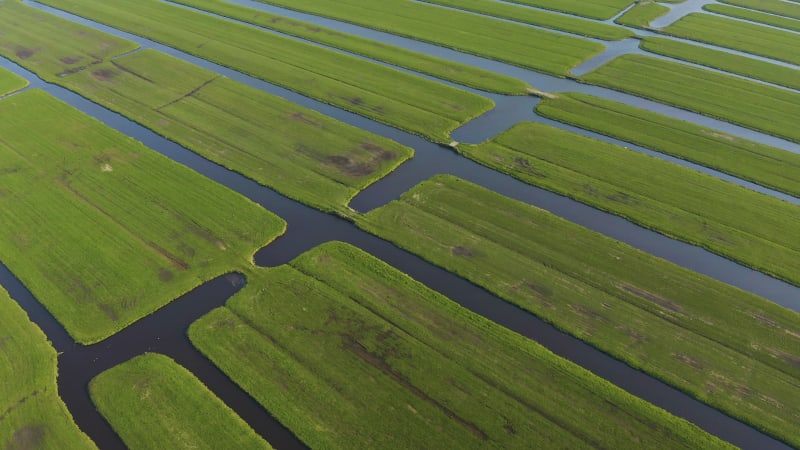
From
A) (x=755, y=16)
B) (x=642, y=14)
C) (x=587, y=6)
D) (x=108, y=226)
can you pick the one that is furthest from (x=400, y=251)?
(x=755, y=16)

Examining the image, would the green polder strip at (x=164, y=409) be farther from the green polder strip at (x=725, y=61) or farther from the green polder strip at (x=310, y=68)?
the green polder strip at (x=725, y=61)

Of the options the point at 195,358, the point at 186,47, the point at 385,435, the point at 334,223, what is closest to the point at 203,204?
the point at 334,223

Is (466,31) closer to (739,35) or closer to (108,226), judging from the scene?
(739,35)

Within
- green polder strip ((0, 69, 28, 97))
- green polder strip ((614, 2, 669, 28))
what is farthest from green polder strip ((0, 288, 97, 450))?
green polder strip ((614, 2, 669, 28))

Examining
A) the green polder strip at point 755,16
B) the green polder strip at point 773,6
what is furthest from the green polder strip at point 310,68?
the green polder strip at point 773,6

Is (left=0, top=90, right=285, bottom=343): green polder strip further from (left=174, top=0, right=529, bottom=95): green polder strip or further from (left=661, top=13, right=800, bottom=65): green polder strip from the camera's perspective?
(left=661, top=13, right=800, bottom=65): green polder strip

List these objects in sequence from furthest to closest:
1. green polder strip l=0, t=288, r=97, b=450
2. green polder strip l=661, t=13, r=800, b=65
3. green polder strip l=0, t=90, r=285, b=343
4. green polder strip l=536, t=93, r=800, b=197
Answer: green polder strip l=661, t=13, r=800, b=65 → green polder strip l=536, t=93, r=800, b=197 → green polder strip l=0, t=90, r=285, b=343 → green polder strip l=0, t=288, r=97, b=450
